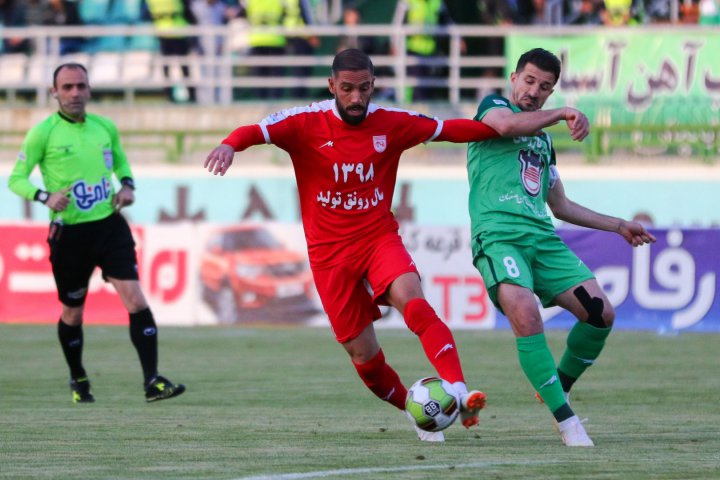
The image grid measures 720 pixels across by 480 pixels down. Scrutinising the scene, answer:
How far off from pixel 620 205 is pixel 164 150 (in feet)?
22.9

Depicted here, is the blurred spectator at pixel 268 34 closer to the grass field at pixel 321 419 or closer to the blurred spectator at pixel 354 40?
the blurred spectator at pixel 354 40

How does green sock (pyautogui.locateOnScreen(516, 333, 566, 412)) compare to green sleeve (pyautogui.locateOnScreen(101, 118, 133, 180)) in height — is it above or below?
below

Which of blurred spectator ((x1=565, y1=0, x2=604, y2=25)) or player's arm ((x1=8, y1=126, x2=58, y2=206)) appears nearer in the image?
player's arm ((x1=8, y1=126, x2=58, y2=206))

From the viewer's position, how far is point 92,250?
36.2 feet

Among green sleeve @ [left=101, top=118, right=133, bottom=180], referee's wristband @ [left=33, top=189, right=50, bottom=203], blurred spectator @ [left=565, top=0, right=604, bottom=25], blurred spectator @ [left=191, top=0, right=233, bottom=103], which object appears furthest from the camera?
blurred spectator @ [left=191, top=0, right=233, bottom=103]

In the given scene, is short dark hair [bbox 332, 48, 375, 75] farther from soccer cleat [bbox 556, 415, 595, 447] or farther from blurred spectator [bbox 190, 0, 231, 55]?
blurred spectator [bbox 190, 0, 231, 55]

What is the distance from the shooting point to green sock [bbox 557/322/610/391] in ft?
27.7

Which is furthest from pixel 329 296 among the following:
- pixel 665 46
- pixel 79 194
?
pixel 665 46

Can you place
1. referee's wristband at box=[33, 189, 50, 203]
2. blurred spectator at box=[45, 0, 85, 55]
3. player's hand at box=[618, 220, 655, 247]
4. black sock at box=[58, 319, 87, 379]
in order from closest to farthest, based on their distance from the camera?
player's hand at box=[618, 220, 655, 247] < referee's wristband at box=[33, 189, 50, 203] < black sock at box=[58, 319, 87, 379] < blurred spectator at box=[45, 0, 85, 55]

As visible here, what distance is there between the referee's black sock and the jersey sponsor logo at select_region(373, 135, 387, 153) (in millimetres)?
3392

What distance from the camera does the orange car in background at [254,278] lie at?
19578 millimetres

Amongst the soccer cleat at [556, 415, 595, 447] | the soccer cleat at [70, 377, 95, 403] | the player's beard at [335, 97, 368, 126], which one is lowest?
the soccer cleat at [70, 377, 95, 403]

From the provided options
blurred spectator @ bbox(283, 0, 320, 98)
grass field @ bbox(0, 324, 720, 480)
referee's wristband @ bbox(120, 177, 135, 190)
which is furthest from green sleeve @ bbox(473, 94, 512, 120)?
blurred spectator @ bbox(283, 0, 320, 98)

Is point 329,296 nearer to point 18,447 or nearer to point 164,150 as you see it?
point 18,447
